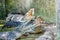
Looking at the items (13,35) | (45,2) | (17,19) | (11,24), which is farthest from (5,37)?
(45,2)

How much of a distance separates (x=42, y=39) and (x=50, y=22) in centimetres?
35

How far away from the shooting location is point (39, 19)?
2102 millimetres

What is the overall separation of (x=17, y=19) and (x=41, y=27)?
0.46 metres

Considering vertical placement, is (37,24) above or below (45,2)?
below

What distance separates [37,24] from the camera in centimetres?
207

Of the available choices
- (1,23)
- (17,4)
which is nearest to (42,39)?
(1,23)

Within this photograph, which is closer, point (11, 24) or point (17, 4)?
point (11, 24)

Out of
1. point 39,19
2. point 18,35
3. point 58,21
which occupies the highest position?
point 58,21

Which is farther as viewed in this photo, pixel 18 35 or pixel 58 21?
pixel 18 35

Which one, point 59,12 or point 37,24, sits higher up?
point 59,12

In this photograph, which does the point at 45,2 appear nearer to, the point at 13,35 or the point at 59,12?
the point at 13,35

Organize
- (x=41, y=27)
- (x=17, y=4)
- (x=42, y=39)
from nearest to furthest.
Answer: (x=42, y=39) → (x=41, y=27) → (x=17, y=4)

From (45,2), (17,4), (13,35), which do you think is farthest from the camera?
(17,4)

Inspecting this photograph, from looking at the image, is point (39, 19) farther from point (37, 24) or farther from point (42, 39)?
point (42, 39)
